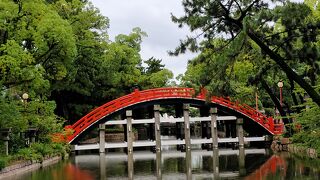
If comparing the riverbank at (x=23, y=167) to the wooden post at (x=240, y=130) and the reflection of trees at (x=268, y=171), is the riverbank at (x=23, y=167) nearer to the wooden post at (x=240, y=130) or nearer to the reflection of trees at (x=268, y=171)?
the reflection of trees at (x=268, y=171)

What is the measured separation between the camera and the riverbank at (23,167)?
19.1 m

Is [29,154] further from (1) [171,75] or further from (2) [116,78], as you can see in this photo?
(1) [171,75]

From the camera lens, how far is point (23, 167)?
21609mm

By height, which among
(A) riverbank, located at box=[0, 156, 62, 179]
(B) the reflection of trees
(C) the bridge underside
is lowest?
(B) the reflection of trees

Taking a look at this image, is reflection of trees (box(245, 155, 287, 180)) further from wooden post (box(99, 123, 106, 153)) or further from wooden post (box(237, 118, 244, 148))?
wooden post (box(99, 123, 106, 153))

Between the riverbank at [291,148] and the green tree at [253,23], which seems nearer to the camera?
the green tree at [253,23]

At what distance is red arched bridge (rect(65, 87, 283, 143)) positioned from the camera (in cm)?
3231

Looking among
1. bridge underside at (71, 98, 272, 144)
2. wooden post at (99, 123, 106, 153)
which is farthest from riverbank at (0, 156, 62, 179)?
bridge underside at (71, 98, 272, 144)

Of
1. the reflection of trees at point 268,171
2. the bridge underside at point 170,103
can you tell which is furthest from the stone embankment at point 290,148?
the reflection of trees at point 268,171

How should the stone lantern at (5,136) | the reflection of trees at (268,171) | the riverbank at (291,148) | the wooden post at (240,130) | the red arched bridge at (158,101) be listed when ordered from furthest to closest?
the wooden post at (240,130), the red arched bridge at (158,101), the riverbank at (291,148), the stone lantern at (5,136), the reflection of trees at (268,171)

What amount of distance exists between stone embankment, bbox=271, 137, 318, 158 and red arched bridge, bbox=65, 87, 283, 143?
1850 mm

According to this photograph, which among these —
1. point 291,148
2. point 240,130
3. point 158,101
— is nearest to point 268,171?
point 291,148

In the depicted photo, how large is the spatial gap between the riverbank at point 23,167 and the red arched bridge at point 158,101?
5.84m

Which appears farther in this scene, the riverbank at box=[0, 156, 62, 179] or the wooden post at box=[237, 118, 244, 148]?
the wooden post at box=[237, 118, 244, 148]
